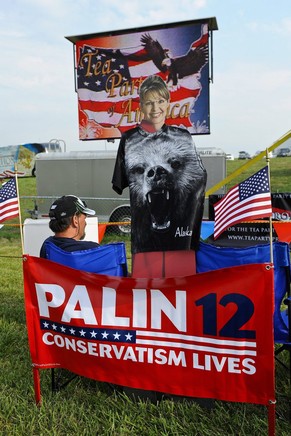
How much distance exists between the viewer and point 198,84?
13867mm

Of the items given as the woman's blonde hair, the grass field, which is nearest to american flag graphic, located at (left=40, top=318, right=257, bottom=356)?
the grass field

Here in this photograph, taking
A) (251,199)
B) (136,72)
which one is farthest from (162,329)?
(136,72)

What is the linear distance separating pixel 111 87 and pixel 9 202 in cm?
1233

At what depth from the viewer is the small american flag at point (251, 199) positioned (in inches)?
102

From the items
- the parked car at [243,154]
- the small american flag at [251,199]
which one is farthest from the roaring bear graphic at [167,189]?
the parked car at [243,154]

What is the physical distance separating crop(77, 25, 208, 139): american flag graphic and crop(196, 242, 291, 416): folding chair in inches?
431

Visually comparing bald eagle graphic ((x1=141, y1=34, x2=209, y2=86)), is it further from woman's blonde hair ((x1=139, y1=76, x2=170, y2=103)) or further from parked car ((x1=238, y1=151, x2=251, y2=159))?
parked car ((x1=238, y1=151, x2=251, y2=159))

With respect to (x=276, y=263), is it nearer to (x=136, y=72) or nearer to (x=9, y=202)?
(x=9, y=202)

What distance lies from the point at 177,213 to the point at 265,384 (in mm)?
1309

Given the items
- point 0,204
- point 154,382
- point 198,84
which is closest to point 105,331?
point 154,382

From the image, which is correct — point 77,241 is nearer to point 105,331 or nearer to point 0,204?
point 0,204

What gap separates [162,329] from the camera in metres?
2.54

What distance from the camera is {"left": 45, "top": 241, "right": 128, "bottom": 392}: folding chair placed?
10.8 feet

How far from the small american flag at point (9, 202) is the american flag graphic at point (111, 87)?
11.3 metres
